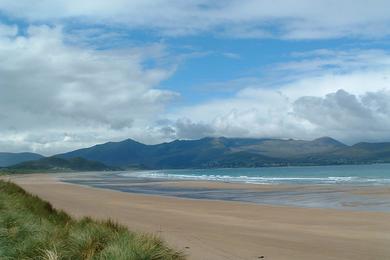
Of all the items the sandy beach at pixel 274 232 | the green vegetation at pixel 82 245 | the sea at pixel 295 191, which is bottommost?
the sandy beach at pixel 274 232

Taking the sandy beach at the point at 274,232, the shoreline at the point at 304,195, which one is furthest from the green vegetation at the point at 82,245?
the shoreline at the point at 304,195

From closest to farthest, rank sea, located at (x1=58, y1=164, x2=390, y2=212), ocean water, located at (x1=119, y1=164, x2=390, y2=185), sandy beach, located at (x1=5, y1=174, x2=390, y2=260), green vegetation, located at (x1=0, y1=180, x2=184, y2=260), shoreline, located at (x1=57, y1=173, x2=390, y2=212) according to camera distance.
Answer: green vegetation, located at (x1=0, y1=180, x2=184, y2=260), sandy beach, located at (x1=5, y1=174, x2=390, y2=260), shoreline, located at (x1=57, y1=173, x2=390, y2=212), sea, located at (x1=58, y1=164, x2=390, y2=212), ocean water, located at (x1=119, y1=164, x2=390, y2=185)

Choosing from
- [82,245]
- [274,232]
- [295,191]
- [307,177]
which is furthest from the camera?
[307,177]

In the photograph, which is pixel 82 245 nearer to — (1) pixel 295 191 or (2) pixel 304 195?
(2) pixel 304 195

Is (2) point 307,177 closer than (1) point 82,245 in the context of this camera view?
No

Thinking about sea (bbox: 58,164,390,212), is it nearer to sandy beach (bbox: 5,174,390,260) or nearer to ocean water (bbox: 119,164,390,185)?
ocean water (bbox: 119,164,390,185)

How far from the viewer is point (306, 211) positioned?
23.2 m

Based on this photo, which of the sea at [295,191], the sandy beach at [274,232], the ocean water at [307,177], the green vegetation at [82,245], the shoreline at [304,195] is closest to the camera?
the green vegetation at [82,245]

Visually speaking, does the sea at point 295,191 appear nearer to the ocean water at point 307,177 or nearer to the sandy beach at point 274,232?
the ocean water at point 307,177

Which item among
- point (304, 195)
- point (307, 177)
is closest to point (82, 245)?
point (304, 195)

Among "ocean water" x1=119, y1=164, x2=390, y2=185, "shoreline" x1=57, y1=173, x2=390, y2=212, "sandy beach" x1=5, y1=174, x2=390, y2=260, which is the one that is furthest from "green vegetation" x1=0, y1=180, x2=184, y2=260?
"ocean water" x1=119, y1=164, x2=390, y2=185

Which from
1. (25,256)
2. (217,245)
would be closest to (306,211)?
(217,245)

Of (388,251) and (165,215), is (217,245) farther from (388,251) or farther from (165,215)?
(165,215)

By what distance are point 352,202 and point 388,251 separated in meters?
Answer: 17.2
